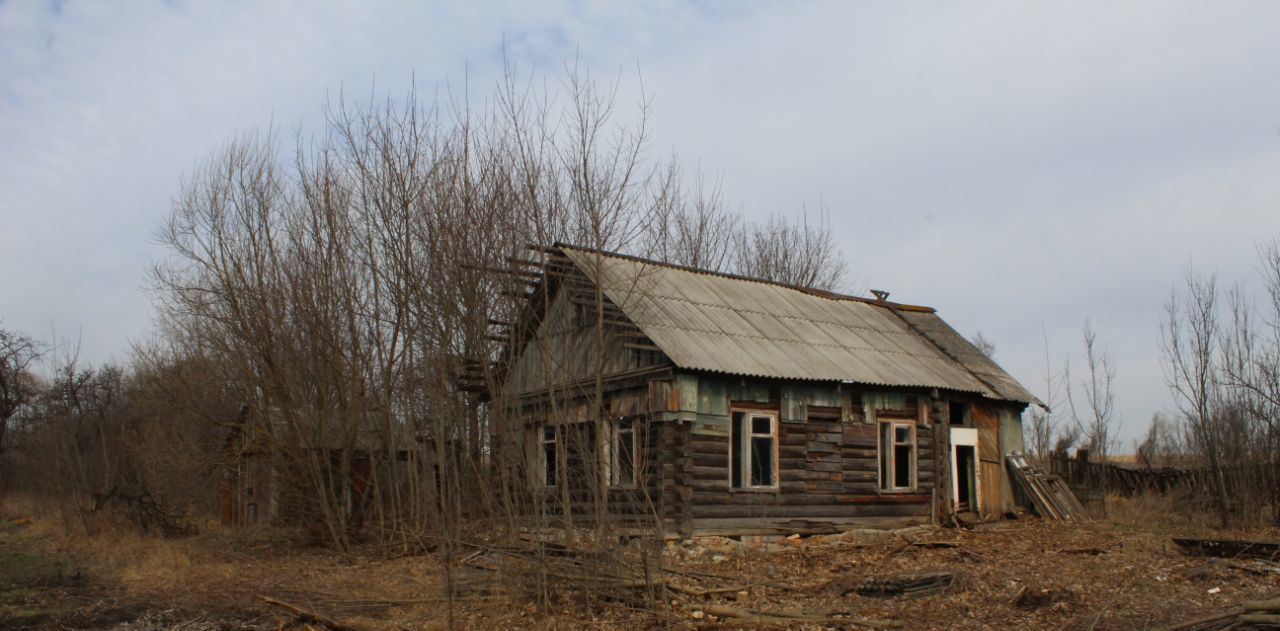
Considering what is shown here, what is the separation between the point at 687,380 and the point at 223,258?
1103 cm

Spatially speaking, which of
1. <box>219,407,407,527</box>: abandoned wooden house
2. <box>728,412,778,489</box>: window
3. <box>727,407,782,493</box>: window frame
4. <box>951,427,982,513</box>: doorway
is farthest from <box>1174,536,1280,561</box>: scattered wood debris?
<box>219,407,407,527</box>: abandoned wooden house

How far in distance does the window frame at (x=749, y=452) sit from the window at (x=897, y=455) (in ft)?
Answer: 10.2

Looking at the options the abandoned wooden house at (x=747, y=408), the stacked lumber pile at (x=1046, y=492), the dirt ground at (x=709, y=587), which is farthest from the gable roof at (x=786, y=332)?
the dirt ground at (x=709, y=587)

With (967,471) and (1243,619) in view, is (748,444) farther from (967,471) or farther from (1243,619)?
(1243,619)

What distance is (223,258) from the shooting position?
70.1 feet

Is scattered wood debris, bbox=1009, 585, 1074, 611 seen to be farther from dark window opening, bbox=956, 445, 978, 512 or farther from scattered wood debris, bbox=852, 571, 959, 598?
dark window opening, bbox=956, 445, 978, 512

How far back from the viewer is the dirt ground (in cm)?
1148

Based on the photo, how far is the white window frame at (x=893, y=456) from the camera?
65.6ft

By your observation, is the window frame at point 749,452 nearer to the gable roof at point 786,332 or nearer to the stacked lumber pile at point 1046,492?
the gable roof at point 786,332

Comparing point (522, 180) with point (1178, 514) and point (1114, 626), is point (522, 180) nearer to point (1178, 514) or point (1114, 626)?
point (1114, 626)

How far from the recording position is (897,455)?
69.2 feet

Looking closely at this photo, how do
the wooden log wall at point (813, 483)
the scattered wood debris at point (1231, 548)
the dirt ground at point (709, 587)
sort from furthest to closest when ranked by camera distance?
the wooden log wall at point (813, 483) < the scattered wood debris at point (1231, 548) < the dirt ground at point (709, 587)

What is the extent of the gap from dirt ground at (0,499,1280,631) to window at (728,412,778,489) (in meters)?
1.15

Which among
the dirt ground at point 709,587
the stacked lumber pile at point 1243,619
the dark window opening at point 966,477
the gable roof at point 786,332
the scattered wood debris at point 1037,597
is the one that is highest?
the gable roof at point 786,332
